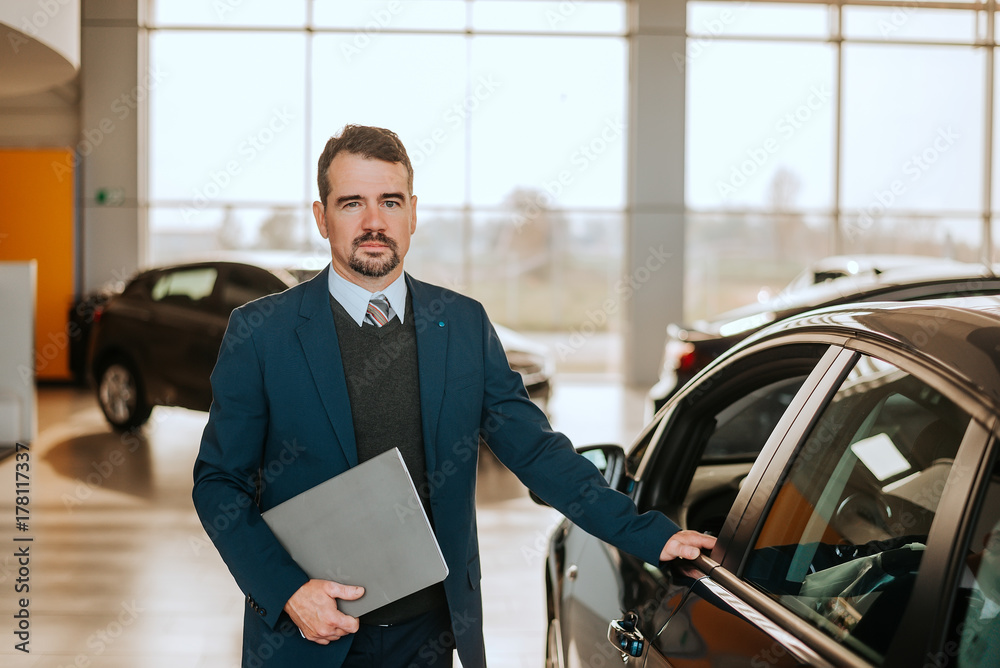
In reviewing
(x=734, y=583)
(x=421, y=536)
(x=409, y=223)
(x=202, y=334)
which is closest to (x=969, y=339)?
(x=734, y=583)

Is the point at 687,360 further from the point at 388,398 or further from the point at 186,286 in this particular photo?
the point at 186,286

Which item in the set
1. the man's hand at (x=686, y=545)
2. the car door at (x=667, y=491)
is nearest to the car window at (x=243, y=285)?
the car door at (x=667, y=491)

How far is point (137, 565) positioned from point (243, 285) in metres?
3.18

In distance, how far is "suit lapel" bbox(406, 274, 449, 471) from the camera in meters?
1.73

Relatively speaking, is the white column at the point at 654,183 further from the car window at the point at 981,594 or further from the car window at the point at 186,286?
the car window at the point at 981,594

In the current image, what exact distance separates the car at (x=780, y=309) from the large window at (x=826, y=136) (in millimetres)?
6545

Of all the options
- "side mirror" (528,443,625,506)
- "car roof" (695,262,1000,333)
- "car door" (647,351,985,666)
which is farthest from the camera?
"car roof" (695,262,1000,333)

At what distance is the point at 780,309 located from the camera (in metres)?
5.54

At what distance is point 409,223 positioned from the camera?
1.79 meters

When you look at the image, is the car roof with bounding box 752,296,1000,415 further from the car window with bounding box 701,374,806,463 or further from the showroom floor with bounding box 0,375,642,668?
the showroom floor with bounding box 0,375,642,668

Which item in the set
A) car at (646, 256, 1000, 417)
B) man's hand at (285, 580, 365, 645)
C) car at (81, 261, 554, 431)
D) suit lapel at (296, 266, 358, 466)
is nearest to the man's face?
suit lapel at (296, 266, 358, 466)

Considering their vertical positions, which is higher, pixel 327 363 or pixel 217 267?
pixel 217 267

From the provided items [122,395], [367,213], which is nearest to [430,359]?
[367,213]

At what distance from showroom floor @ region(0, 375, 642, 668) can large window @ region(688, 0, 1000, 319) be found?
5.73 m
